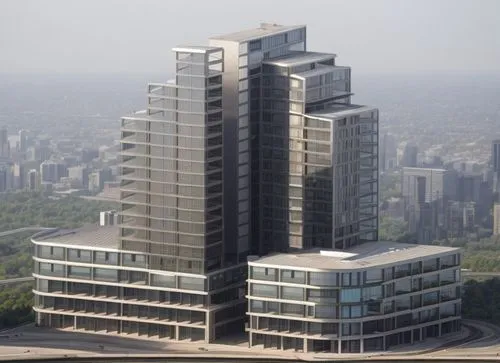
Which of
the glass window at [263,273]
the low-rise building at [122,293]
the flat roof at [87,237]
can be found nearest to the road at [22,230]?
the flat roof at [87,237]

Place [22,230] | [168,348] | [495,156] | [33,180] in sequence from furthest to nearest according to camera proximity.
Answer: [33,180] → [495,156] → [22,230] → [168,348]

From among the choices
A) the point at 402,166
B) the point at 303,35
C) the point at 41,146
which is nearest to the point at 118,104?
the point at 41,146

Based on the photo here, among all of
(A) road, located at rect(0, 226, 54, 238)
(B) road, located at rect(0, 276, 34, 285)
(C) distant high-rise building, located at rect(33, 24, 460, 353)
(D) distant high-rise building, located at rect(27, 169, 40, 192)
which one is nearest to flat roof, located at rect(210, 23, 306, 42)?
(C) distant high-rise building, located at rect(33, 24, 460, 353)

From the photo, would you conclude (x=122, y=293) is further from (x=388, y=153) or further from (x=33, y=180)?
(x=388, y=153)

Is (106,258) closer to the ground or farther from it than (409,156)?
farther from it

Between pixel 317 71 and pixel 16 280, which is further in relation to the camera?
pixel 16 280

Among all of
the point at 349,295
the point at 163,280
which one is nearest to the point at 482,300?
the point at 349,295

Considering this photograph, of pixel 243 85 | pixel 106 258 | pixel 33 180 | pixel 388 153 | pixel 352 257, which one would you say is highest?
pixel 243 85
